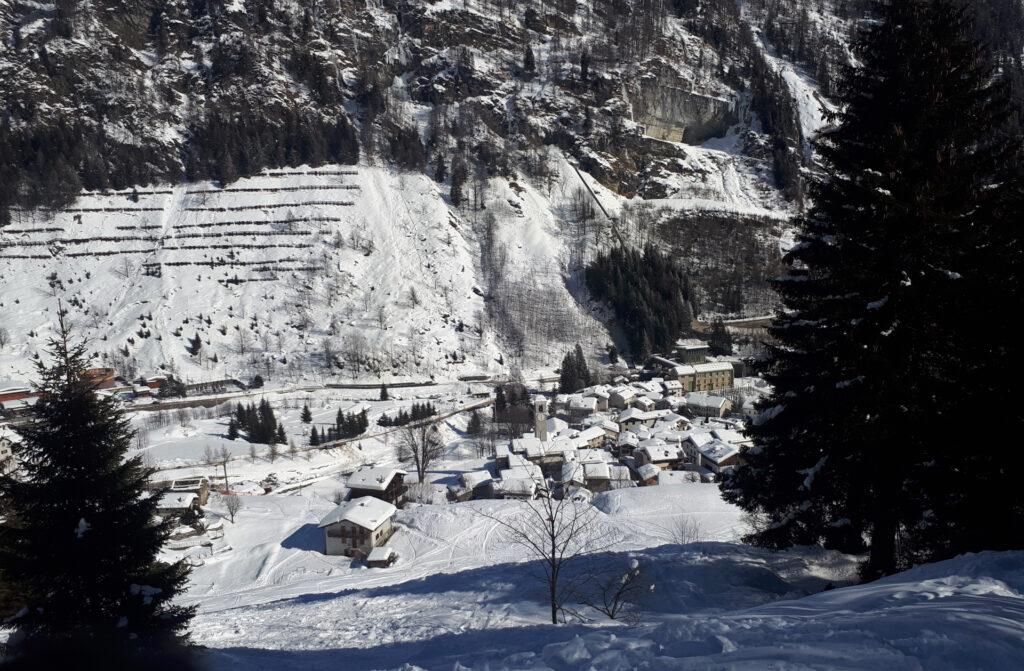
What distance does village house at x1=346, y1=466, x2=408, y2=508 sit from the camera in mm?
32156

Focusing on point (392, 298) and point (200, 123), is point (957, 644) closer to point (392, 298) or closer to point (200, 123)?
point (392, 298)

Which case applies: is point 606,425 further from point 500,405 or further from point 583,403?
point 500,405

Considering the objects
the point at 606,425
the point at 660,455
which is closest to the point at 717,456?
the point at 660,455

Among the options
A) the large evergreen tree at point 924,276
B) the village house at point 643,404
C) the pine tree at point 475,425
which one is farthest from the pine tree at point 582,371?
the large evergreen tree at point 924,276

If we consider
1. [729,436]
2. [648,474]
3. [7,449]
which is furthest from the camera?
[729,436]

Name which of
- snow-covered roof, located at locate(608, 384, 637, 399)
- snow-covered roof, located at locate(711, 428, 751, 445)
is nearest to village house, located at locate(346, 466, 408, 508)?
snow-covered roof, located at locate(711, 428, 751, 445)

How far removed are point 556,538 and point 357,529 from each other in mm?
10822

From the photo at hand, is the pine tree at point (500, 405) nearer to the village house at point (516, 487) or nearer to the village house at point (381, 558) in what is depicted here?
the village house at point (516, 487)

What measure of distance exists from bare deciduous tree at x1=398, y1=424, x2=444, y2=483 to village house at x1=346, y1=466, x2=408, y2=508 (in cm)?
340

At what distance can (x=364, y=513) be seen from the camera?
85.1 feet

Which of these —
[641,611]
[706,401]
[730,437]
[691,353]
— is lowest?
[730,437]

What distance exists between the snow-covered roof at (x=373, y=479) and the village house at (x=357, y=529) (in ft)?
16.7

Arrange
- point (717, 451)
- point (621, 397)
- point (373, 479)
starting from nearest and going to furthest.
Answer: point (373, 479), point (717, 451), point (621, 397)

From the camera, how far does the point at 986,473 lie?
8.15 metres
